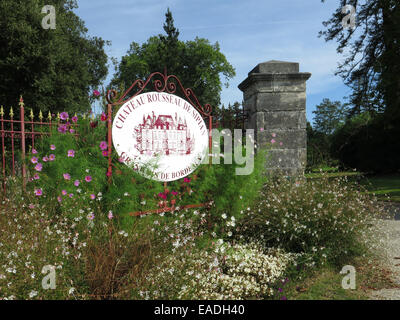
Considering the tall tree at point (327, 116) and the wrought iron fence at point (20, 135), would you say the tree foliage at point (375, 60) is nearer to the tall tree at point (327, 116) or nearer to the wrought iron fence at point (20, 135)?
the wrought iron fence at point (20, 135)

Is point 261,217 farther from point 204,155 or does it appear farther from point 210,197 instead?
point 204,155

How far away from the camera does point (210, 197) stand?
5.26 m

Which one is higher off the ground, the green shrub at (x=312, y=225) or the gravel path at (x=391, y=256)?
the green shrub at (x=312, y=225)

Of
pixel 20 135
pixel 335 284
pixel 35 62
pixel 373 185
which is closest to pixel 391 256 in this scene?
pixel 335 284

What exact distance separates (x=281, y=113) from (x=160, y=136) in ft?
11.1

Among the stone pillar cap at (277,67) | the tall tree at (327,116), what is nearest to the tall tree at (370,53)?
the stone pillar cap at (277,67)

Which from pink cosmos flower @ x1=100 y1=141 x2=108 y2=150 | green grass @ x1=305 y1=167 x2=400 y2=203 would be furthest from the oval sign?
green grass @ x1=305 y1=167 x2=400 y2=203

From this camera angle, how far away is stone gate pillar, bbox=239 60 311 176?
715 centimetres

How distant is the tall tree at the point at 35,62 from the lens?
15.6 metres

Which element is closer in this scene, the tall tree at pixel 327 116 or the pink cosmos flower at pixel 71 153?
the pink cosmos flower at pixel 71 153

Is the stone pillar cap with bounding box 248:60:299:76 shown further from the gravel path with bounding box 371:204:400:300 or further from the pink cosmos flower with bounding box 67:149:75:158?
the pink cosmos flower with bounding box 67:149:75:158

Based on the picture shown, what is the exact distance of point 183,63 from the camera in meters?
31.7

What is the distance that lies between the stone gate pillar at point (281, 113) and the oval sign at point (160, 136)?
2157 millimetres

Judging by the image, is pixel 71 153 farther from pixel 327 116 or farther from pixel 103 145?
pixel 327 116
